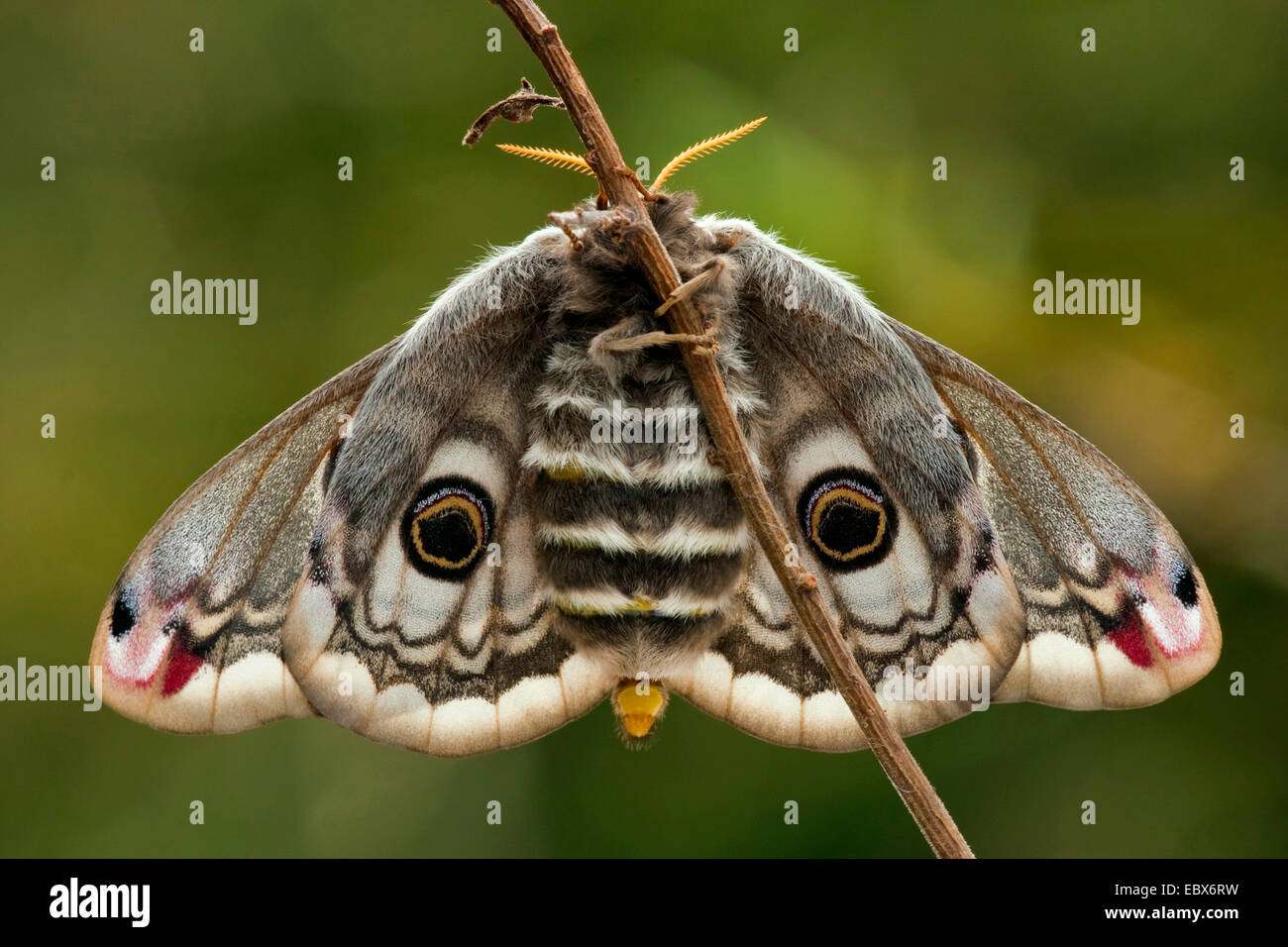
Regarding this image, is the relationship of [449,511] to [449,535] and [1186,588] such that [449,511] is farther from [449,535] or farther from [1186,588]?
[1186,588]

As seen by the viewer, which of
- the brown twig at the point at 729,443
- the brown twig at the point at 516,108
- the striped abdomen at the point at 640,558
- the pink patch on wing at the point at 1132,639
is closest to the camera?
the brown twig at the point at 729,443

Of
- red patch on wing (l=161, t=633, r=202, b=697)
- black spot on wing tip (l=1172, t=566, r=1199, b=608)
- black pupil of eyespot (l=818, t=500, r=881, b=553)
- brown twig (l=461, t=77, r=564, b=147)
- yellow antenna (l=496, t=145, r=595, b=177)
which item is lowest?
red patch on wing (l=161, t=633, r=202, b=697)

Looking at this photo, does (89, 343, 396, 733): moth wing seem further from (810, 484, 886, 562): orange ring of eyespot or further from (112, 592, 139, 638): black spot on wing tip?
(810, 484, 886, 562): orange ring of eyespot

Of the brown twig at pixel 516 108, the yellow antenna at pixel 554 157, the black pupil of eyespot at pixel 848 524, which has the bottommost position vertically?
the black pupil of eyespot at pixel 848 524

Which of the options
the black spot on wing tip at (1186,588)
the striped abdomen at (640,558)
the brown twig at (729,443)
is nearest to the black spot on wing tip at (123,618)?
the striped abdomen at (640,558)

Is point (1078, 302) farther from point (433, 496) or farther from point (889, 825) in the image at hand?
point (433, 496)

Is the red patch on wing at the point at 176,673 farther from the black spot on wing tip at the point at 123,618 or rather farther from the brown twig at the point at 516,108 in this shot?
the brown twig at the point at 516,108

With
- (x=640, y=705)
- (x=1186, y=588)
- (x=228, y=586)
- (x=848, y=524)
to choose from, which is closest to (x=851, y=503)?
(x=848, y=524)

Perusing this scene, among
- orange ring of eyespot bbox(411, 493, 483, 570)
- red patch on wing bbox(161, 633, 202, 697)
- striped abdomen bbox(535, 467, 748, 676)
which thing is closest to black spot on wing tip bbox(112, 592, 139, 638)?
red patch on wing bbox(161, 633, 202, 697)
